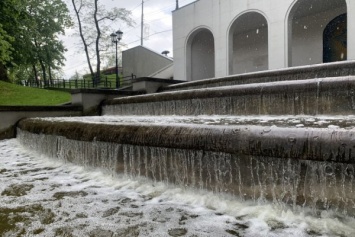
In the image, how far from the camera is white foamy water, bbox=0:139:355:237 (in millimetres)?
1604

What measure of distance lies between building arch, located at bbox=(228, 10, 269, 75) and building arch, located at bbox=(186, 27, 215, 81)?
4.67 ft

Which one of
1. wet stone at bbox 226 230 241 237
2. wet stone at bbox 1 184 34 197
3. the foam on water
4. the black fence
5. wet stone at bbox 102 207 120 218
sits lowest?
wet stone at bbox 226 230 241 237

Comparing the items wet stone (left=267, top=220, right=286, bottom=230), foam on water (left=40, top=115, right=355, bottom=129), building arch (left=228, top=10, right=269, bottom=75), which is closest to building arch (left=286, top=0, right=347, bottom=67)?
building arch (left=228, top=10, right=269, bottom=75)

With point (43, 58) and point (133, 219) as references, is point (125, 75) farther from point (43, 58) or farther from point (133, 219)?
point (133, 219)

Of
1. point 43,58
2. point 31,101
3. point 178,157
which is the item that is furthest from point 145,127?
point 43,58

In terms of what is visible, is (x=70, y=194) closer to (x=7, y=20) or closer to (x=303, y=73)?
(x=303, y=73)

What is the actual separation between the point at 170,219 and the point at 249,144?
72 centimetres

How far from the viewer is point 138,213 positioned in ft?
6.23

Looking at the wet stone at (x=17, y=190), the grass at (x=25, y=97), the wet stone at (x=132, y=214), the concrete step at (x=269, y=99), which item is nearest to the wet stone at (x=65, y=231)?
the wet stone at (x=132, y=214)

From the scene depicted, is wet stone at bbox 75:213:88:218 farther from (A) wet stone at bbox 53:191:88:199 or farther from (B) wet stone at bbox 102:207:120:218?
(A) wet stone at bbox 53:191:88:199

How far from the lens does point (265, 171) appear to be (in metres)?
1.89

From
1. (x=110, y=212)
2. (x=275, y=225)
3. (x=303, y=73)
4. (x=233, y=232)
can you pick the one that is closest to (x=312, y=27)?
(x=303, y=73)

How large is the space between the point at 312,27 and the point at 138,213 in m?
13.3

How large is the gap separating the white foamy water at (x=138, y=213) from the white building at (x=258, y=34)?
28.9 feet
